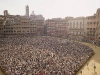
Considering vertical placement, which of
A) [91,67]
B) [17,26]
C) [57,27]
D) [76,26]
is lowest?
[91,67]

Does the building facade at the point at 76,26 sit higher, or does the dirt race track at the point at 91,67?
the building facade at the point at 76,26

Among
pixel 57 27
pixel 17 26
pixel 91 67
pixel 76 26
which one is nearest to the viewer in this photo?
pixel 91 67

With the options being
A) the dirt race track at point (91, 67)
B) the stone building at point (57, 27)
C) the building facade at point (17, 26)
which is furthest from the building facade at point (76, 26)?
the dirt race track at point (91, 67)

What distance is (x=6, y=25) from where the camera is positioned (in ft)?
216

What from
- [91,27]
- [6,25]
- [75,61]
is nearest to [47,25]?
[6,25]

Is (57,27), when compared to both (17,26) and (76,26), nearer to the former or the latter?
(76,26)

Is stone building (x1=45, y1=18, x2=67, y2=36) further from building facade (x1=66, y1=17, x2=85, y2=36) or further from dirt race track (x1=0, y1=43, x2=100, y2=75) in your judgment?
dirt race track (x1=0, y1=43, x2=100, y2=75)

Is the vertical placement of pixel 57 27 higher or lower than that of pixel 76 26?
lower

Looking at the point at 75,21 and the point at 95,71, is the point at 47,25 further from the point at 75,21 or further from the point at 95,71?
the point at 95,71

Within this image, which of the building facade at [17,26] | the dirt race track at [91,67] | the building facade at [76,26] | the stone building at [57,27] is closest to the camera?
the dirt race track at [91,67]

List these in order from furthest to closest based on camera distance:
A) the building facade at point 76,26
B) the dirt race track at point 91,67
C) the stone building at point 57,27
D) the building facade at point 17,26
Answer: the stone building at point 57,27, the building facade at point 17,26, the building facade at point 76,26, the dirt race track at point 91,67

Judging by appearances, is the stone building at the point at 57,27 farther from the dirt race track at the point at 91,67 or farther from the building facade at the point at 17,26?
the dirt race track at the point at 91,67

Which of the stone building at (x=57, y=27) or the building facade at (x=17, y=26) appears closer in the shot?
the building facade at (x=17, y=26)

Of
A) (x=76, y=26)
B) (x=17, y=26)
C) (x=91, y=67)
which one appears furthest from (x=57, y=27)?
(x=91, y=67)
